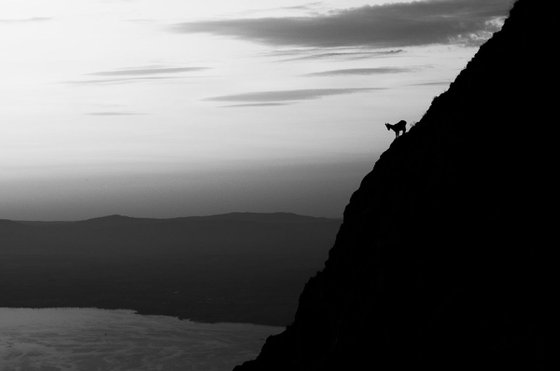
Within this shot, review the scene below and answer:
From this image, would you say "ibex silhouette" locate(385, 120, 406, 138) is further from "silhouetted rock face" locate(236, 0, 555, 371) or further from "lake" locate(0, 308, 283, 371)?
"lake" locate(0, 308, 283, 371)

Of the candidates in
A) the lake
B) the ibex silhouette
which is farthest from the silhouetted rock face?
the lake

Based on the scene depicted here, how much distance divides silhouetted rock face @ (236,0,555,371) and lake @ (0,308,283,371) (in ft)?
266

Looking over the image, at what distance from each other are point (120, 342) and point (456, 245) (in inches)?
4850

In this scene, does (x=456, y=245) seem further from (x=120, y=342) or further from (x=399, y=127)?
(x=120, y=342)

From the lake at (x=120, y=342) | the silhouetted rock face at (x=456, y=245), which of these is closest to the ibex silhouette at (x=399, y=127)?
the silhouetted rock face at (x=456, y=245)

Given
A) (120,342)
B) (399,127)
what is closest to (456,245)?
(399,127)

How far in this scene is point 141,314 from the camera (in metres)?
187

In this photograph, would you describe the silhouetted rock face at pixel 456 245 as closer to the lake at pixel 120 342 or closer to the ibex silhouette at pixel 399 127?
the ibex silhouette at pixel 399 127

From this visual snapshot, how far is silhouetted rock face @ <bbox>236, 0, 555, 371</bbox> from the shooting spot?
13188 millimetres

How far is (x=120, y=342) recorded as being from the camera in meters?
132

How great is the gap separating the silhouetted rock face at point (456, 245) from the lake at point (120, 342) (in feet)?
266

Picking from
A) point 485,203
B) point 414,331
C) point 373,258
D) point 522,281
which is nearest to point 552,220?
point 522,281

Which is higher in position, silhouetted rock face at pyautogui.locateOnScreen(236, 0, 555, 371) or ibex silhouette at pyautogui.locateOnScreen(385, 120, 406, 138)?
ibex silhouette at pyautogui.locateOnScreen(385, 120, 406, 138)

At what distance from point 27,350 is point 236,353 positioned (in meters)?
32.4
